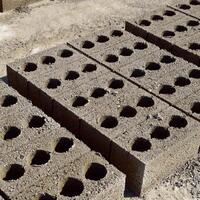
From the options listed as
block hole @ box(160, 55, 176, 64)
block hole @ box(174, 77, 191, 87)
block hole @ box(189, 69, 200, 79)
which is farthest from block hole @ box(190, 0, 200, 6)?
block hole @ box(174, 77, 191, 87)

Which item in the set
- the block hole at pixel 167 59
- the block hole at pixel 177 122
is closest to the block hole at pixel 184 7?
the block hole at pixel 167 59

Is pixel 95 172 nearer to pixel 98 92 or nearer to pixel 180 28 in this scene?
pixel 98 92

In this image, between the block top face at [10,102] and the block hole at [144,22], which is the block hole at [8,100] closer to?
the block top face at [10,102]

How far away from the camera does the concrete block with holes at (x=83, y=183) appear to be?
19.6ft

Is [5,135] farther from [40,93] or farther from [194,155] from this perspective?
[194,155]

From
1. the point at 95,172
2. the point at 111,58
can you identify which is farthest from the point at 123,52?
the point at 95,172

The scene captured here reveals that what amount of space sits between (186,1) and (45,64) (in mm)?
4010

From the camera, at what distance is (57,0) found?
12.1m

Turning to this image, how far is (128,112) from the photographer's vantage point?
7.54 meters

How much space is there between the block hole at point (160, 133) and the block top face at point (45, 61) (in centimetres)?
205

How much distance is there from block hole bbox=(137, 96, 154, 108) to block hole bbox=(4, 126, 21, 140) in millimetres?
1998

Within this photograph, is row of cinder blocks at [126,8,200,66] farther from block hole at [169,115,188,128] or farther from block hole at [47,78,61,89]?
block hole at [47,78,61,89]

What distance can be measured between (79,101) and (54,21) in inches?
160

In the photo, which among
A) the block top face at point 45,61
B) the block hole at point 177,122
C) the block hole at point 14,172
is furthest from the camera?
the block top face at point 45,61
